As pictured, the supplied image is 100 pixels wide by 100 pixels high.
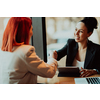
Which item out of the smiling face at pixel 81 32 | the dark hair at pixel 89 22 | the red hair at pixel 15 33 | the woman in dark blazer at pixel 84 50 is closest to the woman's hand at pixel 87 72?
the woman in dark blazer at pixel 84 50

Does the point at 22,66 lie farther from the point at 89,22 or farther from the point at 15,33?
the point at 89,22

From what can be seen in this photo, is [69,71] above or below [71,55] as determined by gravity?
below

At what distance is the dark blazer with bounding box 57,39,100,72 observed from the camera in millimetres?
1848

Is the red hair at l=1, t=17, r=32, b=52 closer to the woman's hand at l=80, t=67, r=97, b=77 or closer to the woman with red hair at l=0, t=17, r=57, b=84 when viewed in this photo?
the woman with red hair at l=0, t=17, r=57, b=84

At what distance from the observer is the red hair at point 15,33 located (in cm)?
147

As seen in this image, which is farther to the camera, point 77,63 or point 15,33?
point 77,63

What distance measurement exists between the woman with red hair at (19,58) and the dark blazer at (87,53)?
16.1 inches

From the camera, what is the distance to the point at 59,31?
1.91 metres

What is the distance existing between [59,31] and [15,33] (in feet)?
2.29

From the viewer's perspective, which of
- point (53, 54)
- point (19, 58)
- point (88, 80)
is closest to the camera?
point (19, 58)

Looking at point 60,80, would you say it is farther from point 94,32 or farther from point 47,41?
point 94,32

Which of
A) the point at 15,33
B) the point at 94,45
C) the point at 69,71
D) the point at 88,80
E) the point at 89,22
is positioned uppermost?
the point at 89,22

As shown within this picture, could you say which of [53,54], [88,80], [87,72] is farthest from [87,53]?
[53,54]
